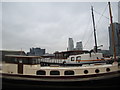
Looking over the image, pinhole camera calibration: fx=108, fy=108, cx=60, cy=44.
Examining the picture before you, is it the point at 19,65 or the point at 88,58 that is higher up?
the point at 88,58

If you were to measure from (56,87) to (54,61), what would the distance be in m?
5.36

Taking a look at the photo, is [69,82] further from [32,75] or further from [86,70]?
[32,75]

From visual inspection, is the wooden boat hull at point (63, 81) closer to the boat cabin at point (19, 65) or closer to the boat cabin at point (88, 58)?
the boat cabin at point (19, 65)

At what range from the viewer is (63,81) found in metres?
10.1

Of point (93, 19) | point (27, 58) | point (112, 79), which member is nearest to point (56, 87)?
point (27, 58)

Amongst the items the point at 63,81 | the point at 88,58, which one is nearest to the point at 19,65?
the point at 63,81

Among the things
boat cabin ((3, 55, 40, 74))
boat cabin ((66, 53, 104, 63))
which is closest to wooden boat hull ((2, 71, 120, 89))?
boat cabin ((3, 55, 40, 74))

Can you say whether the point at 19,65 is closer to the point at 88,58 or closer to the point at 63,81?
the point at 63,81

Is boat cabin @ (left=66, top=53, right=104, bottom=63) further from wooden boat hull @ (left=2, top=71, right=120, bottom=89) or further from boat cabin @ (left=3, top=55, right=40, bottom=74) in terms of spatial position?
boat cabin @ (left=3, top=55, right=40, bottom=74)

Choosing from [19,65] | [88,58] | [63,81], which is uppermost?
[88,58]

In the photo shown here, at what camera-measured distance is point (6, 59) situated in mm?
11219

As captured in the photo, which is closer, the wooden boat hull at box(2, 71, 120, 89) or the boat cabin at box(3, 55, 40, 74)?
the wooden boat hull at box(2, 71, 120, 89)

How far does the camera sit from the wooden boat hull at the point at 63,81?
982cm

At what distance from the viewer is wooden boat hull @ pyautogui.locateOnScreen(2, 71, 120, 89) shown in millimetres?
9818
